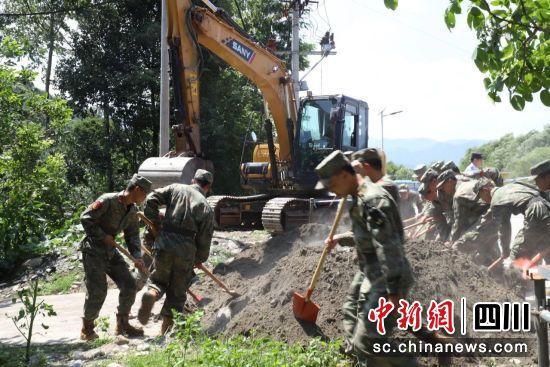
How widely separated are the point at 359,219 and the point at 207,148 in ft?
62.3

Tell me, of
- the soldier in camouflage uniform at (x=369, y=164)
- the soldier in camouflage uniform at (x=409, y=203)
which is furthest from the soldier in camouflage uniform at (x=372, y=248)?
the soldier in camouflage uniform at (x=409, y=203)

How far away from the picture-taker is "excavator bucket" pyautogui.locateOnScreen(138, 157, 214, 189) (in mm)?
10633

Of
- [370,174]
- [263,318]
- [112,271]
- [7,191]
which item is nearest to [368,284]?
[370,174]

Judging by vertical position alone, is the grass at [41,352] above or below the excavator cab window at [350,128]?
below

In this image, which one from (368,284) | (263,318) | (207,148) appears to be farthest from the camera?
(207,148)

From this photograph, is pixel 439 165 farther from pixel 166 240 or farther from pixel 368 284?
pixel 368 284

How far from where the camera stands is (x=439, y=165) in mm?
9164

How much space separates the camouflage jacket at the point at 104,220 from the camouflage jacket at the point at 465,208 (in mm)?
4348

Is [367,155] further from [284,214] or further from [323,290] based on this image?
[284,214]

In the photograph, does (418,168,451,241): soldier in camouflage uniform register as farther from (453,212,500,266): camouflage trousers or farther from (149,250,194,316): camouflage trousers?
(149,250,194,316): camouflage trousers

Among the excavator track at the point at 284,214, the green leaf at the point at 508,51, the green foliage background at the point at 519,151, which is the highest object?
the green foliage background at the point at 519,151

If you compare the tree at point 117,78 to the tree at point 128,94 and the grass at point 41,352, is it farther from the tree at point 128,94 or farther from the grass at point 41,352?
the grass at point 41,352

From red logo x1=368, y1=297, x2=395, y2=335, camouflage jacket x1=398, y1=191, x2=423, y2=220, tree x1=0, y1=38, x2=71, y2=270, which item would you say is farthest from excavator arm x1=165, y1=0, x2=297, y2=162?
red logo x1=368, y1=297, x2=395, y2=335

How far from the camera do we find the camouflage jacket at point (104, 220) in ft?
20.7
